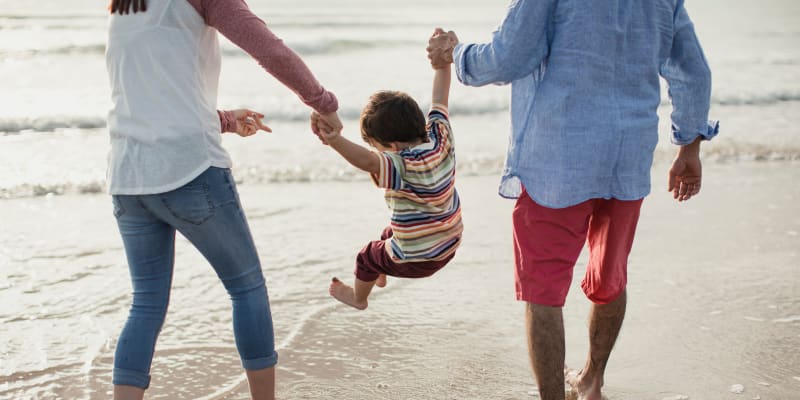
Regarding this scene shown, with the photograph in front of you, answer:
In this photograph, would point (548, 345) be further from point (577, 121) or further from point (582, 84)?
point (582, 84)

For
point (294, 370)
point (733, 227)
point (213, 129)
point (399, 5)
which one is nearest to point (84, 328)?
point (294, 370)

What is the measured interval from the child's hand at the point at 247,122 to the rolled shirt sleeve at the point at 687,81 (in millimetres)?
1419

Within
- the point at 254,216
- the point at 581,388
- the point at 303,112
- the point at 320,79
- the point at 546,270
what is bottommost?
the point at 320,79

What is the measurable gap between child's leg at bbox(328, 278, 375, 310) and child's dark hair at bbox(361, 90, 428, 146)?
636 millimetres

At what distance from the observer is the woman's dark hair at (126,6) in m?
2.48

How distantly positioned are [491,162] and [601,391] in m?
4.88

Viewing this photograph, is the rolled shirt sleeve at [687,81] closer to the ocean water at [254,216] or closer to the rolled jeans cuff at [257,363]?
the ocean water at [254,216]

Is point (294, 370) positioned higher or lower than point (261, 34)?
lower

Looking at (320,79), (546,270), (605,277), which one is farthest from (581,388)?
(320,79)

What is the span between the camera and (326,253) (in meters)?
5.44

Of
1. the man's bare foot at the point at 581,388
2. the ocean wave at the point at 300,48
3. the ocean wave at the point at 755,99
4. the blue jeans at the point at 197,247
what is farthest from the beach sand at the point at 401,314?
the ocean wave at the point at 300,48

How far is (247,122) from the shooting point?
310 cm

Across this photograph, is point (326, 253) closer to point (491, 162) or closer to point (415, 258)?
point (415, 258)

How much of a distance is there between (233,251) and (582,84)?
3.94ft
